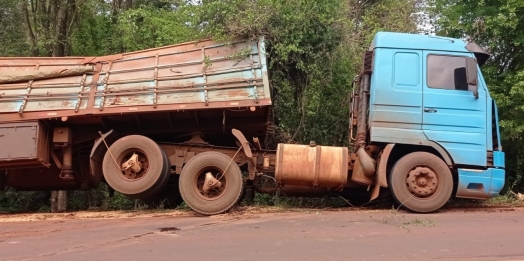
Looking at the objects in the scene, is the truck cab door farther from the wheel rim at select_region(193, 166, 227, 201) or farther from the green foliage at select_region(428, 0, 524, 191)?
the green foliage at select_region(428, 0, 524, 191)

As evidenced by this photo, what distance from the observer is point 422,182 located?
25.7 ft

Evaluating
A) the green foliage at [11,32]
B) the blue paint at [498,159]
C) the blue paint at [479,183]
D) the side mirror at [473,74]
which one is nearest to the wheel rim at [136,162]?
the blue paint at [479,183]

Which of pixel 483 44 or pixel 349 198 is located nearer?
pixel 349 198

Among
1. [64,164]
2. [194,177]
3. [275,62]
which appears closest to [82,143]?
[64,164]

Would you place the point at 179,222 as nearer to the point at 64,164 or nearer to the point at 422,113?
the point at 64,164

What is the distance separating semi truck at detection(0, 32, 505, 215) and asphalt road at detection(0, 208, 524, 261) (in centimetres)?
59

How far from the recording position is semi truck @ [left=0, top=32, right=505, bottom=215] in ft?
25.8

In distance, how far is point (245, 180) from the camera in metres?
8.64

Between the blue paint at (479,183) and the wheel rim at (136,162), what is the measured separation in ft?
16.7

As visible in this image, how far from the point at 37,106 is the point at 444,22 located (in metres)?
9.84

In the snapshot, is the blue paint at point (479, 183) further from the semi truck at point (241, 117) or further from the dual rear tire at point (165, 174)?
the dual rear tire at point (165, 174)

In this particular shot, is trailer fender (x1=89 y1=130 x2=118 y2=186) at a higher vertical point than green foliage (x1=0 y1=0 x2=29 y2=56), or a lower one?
lower

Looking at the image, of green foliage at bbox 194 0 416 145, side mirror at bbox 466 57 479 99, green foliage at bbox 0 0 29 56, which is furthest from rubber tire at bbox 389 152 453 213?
green foliage at bbox 0 0 29 56

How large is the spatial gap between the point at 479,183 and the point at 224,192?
4.05 m
